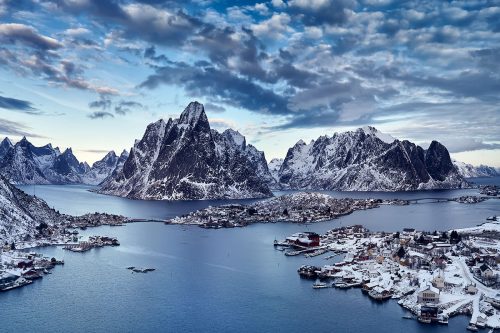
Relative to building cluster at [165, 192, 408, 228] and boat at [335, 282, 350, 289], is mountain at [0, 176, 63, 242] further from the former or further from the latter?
boat at [335, 282, 350, 289]

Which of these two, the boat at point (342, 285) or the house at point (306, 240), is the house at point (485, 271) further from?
the house at point (306, 240)

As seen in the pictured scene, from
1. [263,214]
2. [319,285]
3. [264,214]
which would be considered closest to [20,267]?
[319,285]

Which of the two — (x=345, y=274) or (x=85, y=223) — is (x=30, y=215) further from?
(x=345, y=274)

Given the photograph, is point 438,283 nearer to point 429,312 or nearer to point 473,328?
point 429,312

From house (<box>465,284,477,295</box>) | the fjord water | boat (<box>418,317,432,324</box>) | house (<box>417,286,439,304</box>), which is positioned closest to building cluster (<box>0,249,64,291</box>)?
the fjord water

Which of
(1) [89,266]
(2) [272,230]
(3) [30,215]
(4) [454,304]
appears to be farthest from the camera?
(2) [272,230]

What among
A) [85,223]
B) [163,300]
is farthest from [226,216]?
[163,300]

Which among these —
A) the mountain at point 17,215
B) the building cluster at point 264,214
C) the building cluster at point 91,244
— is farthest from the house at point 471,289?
the building cluster at point 264,214
